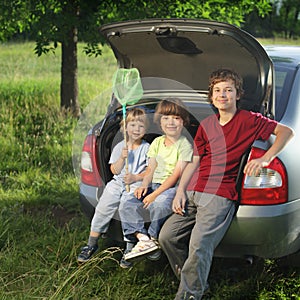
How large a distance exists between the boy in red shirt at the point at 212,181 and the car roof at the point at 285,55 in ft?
2.87

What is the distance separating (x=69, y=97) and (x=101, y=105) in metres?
0.55

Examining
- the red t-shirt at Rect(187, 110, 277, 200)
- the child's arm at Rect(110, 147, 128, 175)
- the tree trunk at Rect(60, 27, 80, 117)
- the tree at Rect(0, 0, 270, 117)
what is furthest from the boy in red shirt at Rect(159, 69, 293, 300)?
the tree trunk at Rect(60, 27, 80, 117)

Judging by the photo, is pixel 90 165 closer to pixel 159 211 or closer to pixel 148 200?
pixel 148 200

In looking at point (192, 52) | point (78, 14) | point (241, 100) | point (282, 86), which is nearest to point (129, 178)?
point (241, 100)

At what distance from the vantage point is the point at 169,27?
12.4ft

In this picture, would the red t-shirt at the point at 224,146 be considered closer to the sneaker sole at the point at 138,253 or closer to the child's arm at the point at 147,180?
the child's arm at the point at 147,180

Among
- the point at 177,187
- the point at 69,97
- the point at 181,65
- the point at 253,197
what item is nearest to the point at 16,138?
the point at 69,97

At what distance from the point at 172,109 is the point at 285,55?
1234mm

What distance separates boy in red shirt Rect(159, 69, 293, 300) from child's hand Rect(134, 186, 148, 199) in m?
0.27

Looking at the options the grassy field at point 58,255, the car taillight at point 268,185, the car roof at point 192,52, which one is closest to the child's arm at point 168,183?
the grassy field at point 58,255

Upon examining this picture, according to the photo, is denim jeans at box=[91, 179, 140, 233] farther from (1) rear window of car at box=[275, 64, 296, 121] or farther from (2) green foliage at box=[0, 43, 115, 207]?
(2) green foliage at box=[0, 43, 115, 207]

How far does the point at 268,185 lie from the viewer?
3449 mm

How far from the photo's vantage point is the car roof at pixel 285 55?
4352mm

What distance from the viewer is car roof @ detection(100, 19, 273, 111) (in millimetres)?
3680
